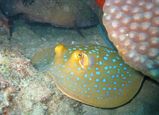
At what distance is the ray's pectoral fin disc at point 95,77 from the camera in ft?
9.27

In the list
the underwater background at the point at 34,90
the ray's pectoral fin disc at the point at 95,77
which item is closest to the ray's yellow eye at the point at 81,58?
the ray's pectoral fin disc at the point at 95,77

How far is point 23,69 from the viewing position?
2.89 meters

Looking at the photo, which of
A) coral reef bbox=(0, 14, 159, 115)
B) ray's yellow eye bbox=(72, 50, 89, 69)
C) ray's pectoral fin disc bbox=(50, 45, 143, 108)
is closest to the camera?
coral reef bbox=(0, 14, 159, 115)

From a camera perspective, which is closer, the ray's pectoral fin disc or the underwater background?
the underwater background

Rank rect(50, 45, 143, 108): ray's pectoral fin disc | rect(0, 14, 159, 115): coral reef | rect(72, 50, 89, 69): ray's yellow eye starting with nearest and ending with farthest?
rect(0, 14, 159, 115): coral reef, rect(50, 45, 143, 108): ray's pectoral fin disc, rect(72, 50, 89, 69): ray's yellow eye

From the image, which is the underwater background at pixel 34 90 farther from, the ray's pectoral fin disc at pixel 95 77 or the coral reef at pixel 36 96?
the ray's pectoral fin disc at pixel 95 77

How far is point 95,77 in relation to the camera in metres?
2.96

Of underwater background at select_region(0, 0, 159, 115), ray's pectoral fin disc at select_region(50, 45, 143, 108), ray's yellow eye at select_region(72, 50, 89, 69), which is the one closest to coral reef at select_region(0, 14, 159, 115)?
underwater background at select_region(0, 0, 159, 115)

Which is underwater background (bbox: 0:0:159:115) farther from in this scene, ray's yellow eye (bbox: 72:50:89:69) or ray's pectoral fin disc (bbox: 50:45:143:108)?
ray's yellow eye (bbox: 72:50:89:69)

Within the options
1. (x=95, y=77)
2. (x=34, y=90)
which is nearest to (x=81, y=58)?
(x=95, y=77)

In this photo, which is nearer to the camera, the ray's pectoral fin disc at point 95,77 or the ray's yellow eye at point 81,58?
the ray's pectoral fin disc at point 95,77

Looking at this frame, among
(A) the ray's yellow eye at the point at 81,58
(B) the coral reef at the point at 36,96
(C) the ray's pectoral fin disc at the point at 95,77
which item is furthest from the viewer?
(A) the ray's yellow eye at the point at 81,58

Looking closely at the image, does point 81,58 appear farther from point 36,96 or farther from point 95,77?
point 36,96

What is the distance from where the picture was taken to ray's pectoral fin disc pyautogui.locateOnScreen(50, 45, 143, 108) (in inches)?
111
